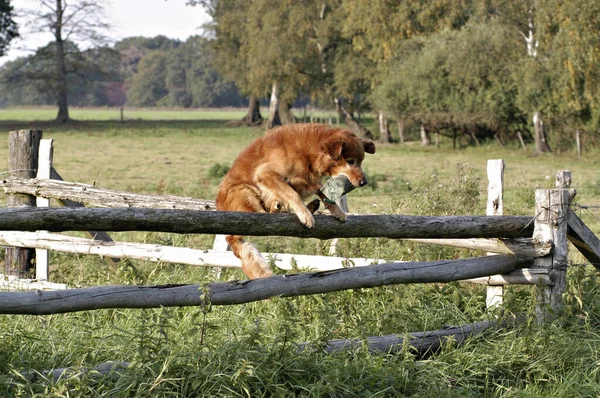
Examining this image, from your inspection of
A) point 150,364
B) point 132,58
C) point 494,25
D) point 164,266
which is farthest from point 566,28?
point 132,58

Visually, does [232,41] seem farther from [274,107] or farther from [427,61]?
[427,61]

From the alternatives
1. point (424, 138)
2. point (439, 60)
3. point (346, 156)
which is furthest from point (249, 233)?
point (424, 138)

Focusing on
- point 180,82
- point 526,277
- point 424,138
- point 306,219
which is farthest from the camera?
point 180,82

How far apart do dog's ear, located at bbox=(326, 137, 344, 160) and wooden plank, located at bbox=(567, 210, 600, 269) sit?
1.92m

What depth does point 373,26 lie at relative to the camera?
122 feet

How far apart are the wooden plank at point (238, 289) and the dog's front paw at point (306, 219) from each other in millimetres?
323

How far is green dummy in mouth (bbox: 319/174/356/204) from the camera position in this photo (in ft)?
18.0

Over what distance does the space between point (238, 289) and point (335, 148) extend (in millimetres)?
1448

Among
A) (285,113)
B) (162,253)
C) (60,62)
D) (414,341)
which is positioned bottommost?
(414,341)

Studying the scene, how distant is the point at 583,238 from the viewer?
21.3ft

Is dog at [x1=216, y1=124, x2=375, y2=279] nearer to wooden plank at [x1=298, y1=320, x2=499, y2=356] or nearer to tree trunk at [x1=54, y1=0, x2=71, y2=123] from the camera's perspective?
wooden plank at [x1=298, y1=320, x2=499, y2=356]

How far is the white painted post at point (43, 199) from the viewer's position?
8117 mm

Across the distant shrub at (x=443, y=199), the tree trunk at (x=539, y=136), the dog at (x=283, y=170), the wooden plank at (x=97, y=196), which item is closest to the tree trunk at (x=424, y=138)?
the tree trunk at (x=539, y=136)

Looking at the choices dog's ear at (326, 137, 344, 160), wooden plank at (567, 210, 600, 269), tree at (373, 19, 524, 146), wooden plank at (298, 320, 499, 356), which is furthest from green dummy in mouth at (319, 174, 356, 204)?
tree at (373, 19, 524, 146)
